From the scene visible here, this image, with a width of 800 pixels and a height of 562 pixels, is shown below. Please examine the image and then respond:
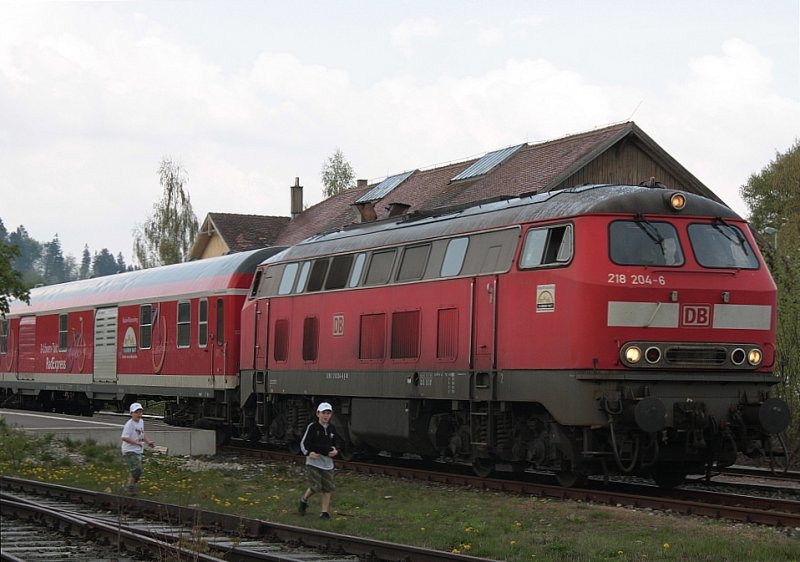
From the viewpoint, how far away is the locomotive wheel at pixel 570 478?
54.0 feet

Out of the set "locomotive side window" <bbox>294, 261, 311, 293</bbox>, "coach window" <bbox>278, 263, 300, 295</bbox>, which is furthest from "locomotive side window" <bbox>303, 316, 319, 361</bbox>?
"coach window" <bbox>278, 263, 300, 295</bbox>

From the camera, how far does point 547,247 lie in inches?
638

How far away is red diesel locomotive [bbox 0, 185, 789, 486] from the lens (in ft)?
50.6

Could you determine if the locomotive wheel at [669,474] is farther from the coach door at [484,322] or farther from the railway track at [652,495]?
the coach door at [484,322]

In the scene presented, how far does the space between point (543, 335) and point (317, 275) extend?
22.7ft

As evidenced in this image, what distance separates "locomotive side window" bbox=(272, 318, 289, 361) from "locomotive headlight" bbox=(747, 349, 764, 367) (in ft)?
31.2

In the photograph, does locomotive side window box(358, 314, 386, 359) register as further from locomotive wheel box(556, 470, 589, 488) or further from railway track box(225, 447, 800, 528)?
locomotive wheel box(556, 470, 589, 488)

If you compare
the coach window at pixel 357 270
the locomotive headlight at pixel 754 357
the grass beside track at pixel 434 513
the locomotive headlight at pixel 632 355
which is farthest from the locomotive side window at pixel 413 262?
the locomotive headlight at pixel 754 357

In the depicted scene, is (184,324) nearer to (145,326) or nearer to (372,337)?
(145,326)

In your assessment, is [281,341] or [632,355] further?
[281,341]

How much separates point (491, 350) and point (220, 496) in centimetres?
421

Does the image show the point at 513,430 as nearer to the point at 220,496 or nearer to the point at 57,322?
the point at 220,496

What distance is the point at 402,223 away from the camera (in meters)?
20.5

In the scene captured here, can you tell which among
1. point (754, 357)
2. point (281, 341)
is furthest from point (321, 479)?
point (281, 341)
